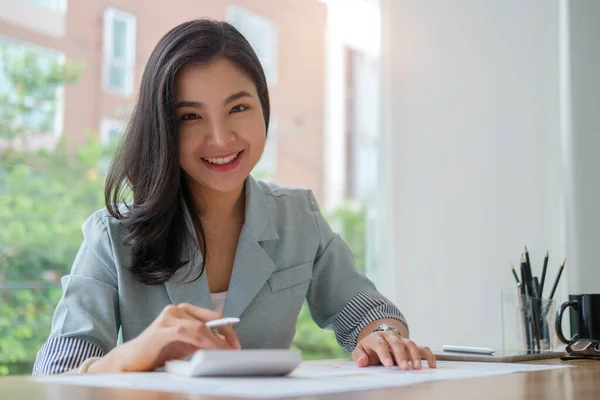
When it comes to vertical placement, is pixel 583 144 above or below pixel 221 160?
above

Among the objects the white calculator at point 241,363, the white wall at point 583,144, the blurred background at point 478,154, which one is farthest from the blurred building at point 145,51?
the white calculator at point 241,363

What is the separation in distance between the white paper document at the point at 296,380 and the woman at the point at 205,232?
20 centimetres

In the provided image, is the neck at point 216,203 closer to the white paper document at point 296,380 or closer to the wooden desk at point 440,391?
the white paper document at point 296,380

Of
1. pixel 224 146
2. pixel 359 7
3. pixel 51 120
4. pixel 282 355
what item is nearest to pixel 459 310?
pixel 224 146

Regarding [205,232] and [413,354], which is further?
[205,232]

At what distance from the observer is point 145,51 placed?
17.0ft

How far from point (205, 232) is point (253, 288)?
0.52ft

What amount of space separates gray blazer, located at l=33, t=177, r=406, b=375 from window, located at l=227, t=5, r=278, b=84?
4.29 meters

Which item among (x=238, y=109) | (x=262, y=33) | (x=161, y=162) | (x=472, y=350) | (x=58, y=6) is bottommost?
(x=472, y=350)

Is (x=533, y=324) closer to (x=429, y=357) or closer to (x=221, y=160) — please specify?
(x=429, y=357)

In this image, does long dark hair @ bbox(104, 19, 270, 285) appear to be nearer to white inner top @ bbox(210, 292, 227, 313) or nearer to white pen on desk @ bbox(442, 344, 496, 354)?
white inner top @ bbox(210, 292, 227, 313)

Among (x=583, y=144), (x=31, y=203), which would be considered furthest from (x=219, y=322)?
(x=31, y=203)

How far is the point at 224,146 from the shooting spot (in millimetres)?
1482

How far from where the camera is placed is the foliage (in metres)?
4.68
